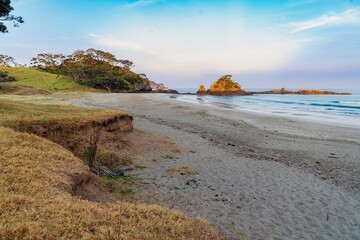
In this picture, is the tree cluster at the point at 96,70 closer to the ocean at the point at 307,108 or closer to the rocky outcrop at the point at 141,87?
the rocky outcrop at the point at 141,87

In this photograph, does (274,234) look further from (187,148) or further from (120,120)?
(120,120)

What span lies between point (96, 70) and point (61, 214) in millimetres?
89783

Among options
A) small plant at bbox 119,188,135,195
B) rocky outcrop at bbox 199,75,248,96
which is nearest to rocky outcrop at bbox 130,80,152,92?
rocky outcrop at bbox 199,75,248,96

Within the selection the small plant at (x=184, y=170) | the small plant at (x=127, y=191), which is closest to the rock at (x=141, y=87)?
the small plant at (x=184, y=170)

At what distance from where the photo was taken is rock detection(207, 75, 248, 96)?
390 ft

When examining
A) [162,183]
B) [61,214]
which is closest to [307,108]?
[162,183]

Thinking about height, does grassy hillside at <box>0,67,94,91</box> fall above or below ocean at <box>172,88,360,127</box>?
above

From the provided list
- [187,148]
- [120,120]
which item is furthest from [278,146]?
[120,120]

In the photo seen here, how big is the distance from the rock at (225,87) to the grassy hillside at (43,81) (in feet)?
186

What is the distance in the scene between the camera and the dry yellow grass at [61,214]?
3.80 meters

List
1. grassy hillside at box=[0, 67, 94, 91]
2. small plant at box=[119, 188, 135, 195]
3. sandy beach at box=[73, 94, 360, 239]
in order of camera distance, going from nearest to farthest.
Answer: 1. sandy beach at box=[73, 94, 360, 239]
2. small plant at box=[119, 188, 135, 195]
3. grassy hillside at box=[0, 67, 94, 91]

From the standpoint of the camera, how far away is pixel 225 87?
121 metres

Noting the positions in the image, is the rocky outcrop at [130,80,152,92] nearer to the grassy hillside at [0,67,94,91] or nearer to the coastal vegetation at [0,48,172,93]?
the coastal vegetation at [0,48,172,93]

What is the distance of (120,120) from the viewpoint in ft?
48.6
